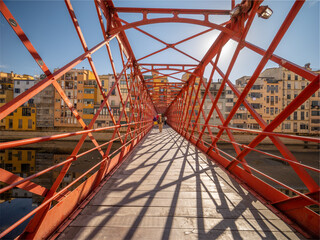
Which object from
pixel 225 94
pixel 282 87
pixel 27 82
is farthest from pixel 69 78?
pixel 282 87

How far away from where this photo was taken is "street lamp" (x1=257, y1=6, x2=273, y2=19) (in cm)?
294

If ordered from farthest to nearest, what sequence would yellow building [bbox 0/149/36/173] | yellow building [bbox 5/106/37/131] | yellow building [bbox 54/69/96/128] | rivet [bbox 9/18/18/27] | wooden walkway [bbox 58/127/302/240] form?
yellow building [bbox 54/69/96/128] → yellow building [bbox 5/106/37/131] → yellow building [bbox 0/149/36/173] → wooden walkway [bbox 58/127/302/240] → rivet [bbox 9/18/18/27]

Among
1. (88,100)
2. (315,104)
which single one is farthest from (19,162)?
(315,104)

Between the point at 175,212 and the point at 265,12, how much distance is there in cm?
413

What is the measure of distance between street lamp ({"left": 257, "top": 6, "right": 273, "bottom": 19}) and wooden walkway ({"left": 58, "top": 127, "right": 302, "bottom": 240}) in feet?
11.6

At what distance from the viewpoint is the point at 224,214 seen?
2.18m

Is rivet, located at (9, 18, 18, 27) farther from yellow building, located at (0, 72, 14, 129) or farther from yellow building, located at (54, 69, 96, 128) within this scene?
yellow building, located at (0, 72, 14, 129)

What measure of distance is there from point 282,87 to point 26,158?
Answer: 2304 inches

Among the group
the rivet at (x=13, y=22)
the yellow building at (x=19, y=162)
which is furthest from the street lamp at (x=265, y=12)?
the yellow building at (x=19, y=162)

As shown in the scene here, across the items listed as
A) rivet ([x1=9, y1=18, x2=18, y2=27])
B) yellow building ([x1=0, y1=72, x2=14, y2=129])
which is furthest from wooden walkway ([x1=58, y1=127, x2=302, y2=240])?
yellow building ([x1=0, y1=72, x2=14, y2=129])

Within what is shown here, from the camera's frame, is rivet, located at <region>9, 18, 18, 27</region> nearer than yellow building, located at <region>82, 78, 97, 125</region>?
Yes

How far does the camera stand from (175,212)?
221 cm

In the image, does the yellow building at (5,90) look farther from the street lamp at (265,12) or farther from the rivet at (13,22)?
the street lamp at (265,12)

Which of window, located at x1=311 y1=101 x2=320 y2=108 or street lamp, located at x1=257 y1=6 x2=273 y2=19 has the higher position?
window, located at x1=311 y1=101 x2=320 y2=108
